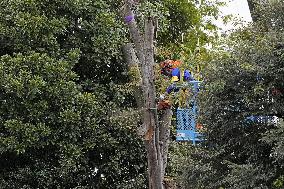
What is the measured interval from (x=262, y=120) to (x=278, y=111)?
252 mm

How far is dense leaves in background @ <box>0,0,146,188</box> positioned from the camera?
627cm

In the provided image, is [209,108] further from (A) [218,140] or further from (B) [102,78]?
(B) [102,78]

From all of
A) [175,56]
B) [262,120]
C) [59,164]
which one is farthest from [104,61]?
[262,120]

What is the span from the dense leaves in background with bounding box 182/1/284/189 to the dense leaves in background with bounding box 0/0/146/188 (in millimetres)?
1100

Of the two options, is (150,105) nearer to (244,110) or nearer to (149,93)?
(149,93)

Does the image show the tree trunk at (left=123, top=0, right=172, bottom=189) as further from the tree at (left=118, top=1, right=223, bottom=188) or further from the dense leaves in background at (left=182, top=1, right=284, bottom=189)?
the dense leaves in background at (left=182, top=1, right=284, bottom=189)

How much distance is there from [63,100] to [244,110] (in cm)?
226

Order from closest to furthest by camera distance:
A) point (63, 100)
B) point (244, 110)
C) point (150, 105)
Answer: point (150, 105) < point (244, 110) < point (63, 100)

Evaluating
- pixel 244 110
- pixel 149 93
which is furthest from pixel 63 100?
pixel 244 110

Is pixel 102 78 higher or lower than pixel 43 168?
higher

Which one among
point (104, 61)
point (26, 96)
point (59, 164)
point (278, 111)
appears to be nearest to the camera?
point (278, 111)

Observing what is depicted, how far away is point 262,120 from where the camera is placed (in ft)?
17.3

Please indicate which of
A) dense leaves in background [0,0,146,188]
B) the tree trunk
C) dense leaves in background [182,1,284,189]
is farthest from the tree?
dense leaves in background [0,0,146,188]

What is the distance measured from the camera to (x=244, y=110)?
531 cm
